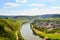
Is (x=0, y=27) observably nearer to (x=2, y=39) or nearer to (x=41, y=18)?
(x=2, y=39)

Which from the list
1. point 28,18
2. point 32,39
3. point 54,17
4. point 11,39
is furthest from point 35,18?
point 11,39

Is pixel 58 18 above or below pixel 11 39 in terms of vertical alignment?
below

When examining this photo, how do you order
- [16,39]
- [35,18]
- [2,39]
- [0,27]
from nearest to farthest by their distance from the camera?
1. [2,39]
2. [16,39]
3. [0,27]
4. [35,18]

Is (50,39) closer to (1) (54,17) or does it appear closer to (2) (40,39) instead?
(2) (40,39)

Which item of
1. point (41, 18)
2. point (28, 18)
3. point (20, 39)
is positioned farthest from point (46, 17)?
point (20, 39)

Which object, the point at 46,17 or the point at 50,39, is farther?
the point at 46,17

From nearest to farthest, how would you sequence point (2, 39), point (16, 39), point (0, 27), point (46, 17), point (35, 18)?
point (2, 39), point (16, 39), point (0, 27), point (46, 17), point (35, 18)

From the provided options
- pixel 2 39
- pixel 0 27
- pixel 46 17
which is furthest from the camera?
pixel 46 17

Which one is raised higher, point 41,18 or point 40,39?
point 40,39

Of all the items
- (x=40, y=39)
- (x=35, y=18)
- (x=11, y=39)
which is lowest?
(x=35, y=18)
